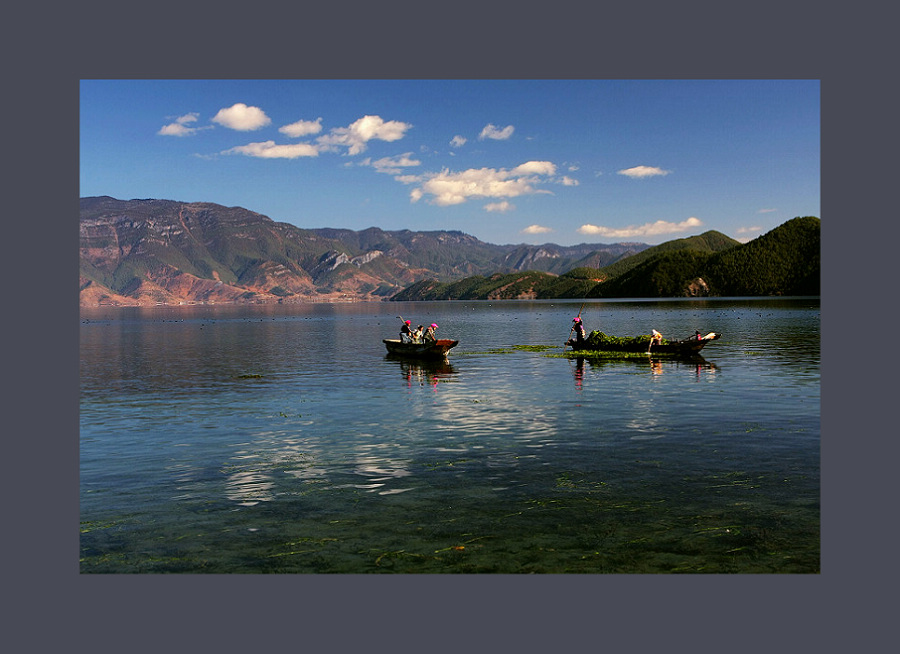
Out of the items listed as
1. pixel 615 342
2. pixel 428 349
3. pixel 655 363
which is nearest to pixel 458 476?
pixel 655 363

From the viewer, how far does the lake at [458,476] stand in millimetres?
18172

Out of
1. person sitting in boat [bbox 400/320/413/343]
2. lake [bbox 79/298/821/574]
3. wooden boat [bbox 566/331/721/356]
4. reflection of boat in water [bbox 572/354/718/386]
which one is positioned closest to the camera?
lake [bbox 79/298/821/574]

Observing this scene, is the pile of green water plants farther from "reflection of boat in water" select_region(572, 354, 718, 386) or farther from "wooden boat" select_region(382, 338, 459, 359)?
"wooden boat" select_region(382, 338, 459, 359)

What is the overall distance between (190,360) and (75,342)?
73.1 metres

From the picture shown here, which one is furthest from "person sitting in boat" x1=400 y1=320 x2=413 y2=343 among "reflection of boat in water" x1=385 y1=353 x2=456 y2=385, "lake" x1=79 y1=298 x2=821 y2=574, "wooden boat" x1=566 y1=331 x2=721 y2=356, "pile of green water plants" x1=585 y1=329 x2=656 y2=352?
"lake" x1=79 y1=298 x2=821 y2=574

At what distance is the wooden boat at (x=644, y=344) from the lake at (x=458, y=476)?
15255 mm

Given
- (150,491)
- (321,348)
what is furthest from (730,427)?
(321,348)

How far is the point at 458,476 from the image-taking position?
84.6 feet

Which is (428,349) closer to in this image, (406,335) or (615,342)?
(406,335)

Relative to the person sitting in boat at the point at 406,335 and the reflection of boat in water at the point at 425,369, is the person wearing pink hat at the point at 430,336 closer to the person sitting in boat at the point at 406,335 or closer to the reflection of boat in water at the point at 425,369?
the person sitting in boat at the point at 406,335

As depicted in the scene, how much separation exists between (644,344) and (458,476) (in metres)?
51.1

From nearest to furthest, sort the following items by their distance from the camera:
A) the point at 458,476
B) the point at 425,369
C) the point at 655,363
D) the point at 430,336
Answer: the point at 458,476 → the point at 655,363 → the point at 425,369 → the point at 430,336

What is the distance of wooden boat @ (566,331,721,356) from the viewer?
70562 mm

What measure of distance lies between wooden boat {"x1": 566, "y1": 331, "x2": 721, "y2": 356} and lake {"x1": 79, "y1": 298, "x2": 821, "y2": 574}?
50.1ft
